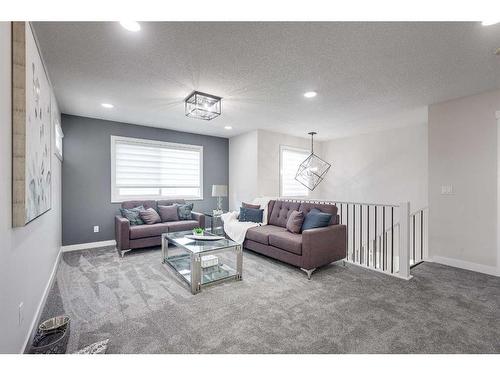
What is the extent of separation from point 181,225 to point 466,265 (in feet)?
14.8

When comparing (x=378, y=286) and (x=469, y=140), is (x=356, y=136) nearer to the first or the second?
(x=469, y=140)

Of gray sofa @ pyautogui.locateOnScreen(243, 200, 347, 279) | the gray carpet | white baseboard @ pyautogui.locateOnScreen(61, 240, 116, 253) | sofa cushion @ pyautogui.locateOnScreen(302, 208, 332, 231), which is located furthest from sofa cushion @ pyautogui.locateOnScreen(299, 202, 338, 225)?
white baseboard @ pyautogui.locateOnScreen(61, 240, 116, 253)

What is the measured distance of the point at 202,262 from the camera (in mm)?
2988

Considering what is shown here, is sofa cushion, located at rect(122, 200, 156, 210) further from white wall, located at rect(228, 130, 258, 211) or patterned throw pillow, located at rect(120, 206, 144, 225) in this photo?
white wall, located at rect(228, 130, 258, 211)

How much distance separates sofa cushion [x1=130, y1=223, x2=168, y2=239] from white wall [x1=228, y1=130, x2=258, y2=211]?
2.06 m

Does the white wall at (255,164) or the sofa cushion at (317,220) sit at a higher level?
the white wall at (255,164)

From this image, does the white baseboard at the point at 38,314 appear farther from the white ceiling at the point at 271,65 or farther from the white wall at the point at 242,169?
the white wall at the point at 242,169

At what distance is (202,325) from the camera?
190cm

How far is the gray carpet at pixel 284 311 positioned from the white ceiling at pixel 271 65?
2.44m

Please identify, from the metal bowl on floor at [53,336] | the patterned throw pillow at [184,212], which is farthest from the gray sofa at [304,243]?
the metal bowl on floor at [53,336]

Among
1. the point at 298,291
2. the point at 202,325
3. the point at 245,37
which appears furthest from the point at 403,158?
the point at 202,325

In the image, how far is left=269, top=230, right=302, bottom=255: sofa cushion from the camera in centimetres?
298

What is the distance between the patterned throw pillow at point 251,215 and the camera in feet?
13.9
